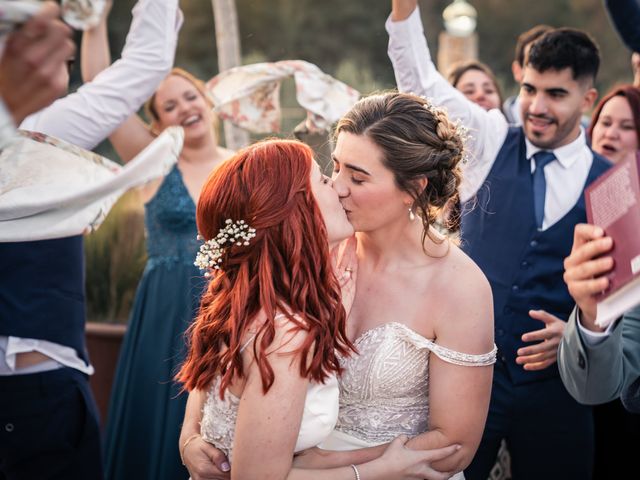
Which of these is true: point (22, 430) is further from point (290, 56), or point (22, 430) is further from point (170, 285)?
point (290, 56)

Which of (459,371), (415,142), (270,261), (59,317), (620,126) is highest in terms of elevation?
(620,126)

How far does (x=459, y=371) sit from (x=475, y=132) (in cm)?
136

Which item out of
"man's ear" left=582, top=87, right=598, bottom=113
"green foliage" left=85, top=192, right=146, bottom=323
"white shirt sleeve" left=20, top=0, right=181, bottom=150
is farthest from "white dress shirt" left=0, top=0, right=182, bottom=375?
"green foliage" left=85, top=192, right=146, bottom=323

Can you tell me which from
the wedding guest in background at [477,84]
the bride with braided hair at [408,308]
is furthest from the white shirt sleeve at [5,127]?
the wedding guest in background at [477,84]

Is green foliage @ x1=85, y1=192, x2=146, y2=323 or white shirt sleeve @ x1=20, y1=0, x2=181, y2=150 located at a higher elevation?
white shirt sleeve @ x1=20, y1=0, x2=181, y2=150

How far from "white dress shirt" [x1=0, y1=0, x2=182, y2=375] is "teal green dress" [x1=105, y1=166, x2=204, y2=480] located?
2.55 feet

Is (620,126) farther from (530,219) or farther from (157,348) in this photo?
(157,348)

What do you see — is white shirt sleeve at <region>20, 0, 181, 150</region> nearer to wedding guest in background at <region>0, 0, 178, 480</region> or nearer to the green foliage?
wedding guest in background at <region>0, 0, 178, 480</region>

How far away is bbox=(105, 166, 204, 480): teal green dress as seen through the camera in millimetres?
3506

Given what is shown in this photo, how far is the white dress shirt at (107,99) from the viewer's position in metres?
2.67

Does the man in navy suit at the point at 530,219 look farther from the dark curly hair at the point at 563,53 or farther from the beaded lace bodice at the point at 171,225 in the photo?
the beaded lace bodice at the point at 171,225

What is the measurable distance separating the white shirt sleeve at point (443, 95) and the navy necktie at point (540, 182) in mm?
189

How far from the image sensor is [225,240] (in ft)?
6.52

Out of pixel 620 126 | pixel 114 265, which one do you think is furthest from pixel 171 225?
pixel 620 126
